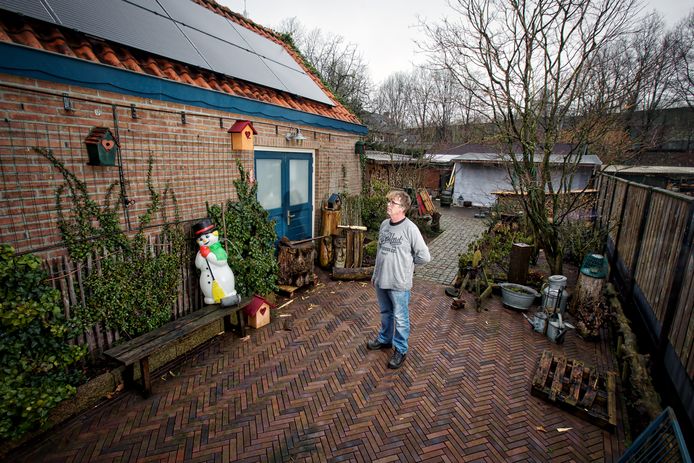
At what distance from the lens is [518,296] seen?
5699 mm

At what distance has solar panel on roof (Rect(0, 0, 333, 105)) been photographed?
12.2ft

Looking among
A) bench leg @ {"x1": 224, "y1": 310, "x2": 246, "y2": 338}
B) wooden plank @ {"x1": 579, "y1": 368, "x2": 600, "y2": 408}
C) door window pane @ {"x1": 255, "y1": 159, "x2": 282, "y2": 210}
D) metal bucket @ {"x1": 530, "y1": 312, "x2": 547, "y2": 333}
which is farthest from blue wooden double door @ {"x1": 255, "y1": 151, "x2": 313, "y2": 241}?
wooden plank @ {"x1": 579, "y1": 368, "x2": 600, "y2": 408}

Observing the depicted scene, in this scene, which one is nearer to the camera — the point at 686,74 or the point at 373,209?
the point at 373,209

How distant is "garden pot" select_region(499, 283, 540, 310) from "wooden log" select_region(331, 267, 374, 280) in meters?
2.60

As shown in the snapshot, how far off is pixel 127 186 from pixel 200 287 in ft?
5.47

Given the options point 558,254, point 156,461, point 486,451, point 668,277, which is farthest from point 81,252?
point 558,254

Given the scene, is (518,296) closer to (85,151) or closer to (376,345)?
(376,345)

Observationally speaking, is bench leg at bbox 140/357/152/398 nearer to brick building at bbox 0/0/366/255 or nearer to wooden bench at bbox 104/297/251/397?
wooden bench at bbox 104/297/251/397

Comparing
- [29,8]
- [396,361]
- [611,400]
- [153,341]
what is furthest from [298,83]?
[611,400]

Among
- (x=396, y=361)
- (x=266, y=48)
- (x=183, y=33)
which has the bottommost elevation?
(x=396, y=361)

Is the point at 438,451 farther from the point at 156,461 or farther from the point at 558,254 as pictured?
the point at 558,254

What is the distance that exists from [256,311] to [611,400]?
441 cm

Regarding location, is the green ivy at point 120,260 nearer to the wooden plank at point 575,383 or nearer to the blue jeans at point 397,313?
the blue jeans at point 397,313

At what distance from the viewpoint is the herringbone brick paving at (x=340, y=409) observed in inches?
115
